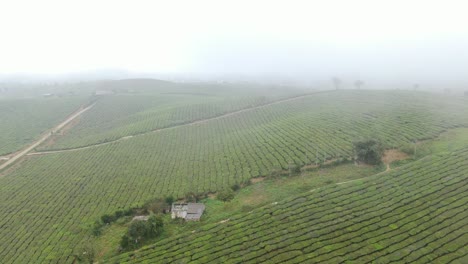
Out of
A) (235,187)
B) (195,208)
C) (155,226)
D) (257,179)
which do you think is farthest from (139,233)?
(257,179)

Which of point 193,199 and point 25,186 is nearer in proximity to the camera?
point 193,199

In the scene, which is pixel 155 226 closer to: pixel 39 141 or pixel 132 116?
pixel 39 141

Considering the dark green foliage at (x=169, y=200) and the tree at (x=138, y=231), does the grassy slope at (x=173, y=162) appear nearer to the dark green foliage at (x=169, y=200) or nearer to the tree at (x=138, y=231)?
the dark green foliage at (x=169, y=200)

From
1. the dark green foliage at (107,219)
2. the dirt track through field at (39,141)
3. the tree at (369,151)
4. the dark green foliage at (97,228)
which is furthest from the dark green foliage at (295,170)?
the dirt track through field at (39,141)

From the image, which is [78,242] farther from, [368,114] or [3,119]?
[3,119]

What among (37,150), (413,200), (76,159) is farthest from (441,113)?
(37,150)

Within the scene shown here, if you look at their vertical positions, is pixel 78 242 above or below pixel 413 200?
below

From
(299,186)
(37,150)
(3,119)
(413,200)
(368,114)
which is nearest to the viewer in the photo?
(413,200)
